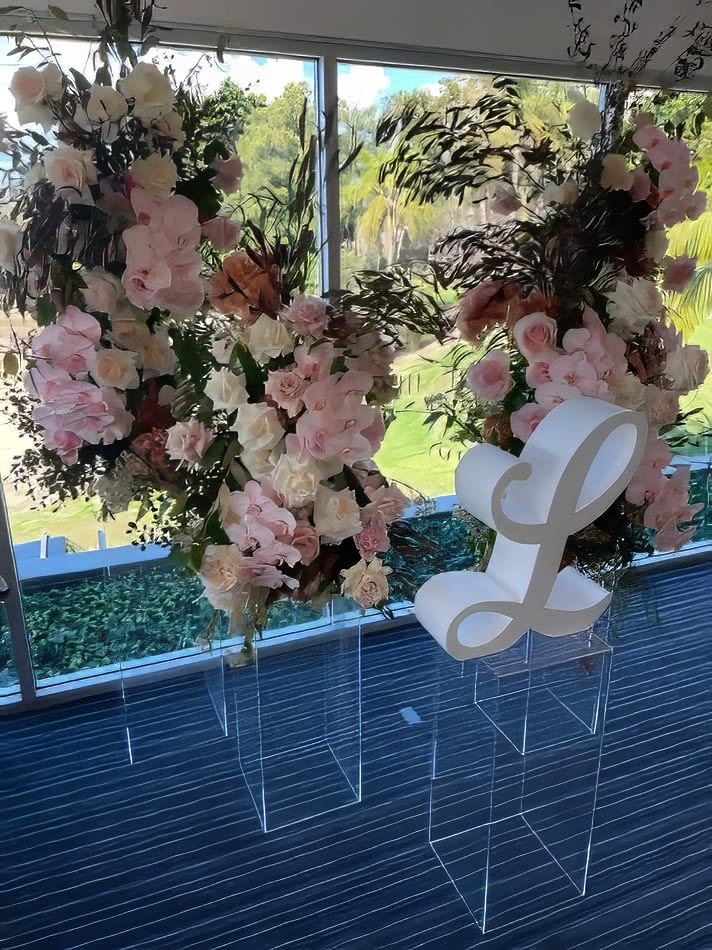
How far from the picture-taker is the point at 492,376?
1799 mm

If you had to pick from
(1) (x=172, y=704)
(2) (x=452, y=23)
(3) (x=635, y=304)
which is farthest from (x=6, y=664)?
(2) (x=452, y=23)

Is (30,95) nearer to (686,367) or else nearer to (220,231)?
(220,231)

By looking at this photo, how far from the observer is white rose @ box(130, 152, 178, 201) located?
1.45m

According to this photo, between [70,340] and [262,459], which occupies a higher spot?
[70,340]

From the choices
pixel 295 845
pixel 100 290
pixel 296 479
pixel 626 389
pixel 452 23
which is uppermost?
pixel 452 23

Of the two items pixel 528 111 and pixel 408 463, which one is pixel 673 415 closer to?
pixel 528 111

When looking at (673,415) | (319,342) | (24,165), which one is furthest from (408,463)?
(24,165)

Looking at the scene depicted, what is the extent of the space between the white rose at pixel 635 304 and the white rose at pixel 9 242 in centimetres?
123

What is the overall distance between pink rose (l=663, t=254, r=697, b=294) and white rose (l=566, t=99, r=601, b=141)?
0.35 meters

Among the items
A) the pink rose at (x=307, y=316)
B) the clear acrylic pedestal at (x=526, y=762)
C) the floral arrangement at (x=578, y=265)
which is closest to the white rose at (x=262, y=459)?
the pink rose at (x=307, y=316)

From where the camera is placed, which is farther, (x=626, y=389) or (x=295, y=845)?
(x=295, y=845)

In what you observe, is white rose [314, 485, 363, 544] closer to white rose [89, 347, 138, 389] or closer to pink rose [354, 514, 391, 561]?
pink rose [354, 514, 391, 561]

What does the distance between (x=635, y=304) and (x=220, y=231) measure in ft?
2.93

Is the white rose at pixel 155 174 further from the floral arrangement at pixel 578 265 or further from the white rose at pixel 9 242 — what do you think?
the floral arrangement at pixel 578 265
